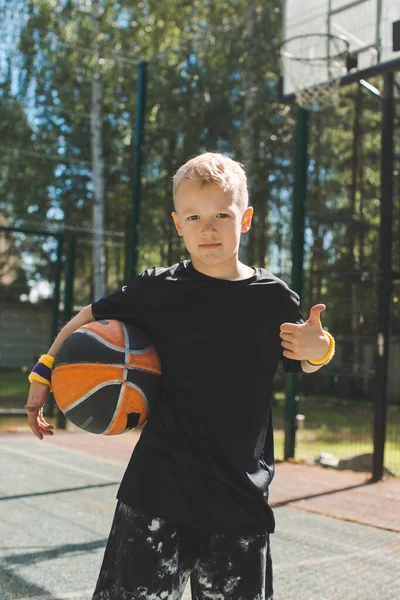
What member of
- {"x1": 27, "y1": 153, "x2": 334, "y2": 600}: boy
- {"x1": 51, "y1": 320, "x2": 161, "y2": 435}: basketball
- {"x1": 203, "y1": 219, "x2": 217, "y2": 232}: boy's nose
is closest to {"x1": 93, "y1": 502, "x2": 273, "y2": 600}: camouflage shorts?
{"x1": 27, "y1": 153, "x2": 334, "y2": 600}: boy

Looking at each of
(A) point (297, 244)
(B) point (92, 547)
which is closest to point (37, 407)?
(B) point (92, 547)

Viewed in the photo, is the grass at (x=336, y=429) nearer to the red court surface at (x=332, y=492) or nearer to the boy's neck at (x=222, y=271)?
the red court surface at (x=332, y=492)

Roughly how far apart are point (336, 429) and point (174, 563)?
7.41 m

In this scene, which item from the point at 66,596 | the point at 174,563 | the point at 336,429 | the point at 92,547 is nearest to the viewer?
the point at 174,563

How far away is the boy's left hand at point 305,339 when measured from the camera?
81.5 inches

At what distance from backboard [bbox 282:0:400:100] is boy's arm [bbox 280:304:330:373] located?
4.13 m

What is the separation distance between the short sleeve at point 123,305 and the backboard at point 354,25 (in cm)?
419

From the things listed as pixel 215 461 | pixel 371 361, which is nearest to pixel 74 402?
pixel 215 461

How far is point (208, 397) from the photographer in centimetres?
202

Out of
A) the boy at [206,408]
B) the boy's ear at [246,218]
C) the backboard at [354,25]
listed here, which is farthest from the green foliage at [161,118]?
the boy at [206,408]

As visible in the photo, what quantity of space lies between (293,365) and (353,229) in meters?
7.67

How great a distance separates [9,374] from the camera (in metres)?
11.4

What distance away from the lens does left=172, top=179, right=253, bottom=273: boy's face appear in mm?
2072

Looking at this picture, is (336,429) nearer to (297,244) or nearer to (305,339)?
(297,244)
